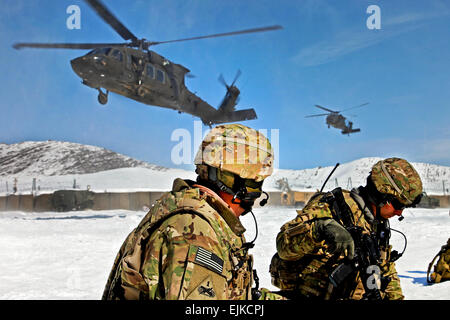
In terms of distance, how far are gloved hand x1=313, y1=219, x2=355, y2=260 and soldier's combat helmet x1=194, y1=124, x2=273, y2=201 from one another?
0.94 meters

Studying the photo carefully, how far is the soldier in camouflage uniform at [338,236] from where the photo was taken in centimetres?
303

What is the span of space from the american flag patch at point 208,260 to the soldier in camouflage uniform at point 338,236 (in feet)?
4.77

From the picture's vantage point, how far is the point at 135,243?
1.73 metres

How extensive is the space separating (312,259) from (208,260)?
1972 millimetres

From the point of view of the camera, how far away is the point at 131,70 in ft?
48.9

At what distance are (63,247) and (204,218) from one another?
9.43 m

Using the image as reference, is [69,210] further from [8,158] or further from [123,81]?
[8,158]

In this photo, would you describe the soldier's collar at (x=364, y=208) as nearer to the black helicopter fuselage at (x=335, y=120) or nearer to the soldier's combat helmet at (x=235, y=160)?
the soldier's combat helmet at (x=235, y=160)

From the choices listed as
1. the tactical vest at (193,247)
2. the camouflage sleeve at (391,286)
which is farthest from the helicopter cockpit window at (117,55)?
the tactical vest at (193,247)

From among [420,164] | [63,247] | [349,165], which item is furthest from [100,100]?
[420,164]

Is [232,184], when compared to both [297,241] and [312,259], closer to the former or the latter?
[297,241]

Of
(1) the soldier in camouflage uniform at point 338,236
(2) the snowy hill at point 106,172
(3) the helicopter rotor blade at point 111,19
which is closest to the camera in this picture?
(1) the soldier in camouflage uniform at point 338,236

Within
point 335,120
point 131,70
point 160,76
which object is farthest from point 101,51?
point 335,120

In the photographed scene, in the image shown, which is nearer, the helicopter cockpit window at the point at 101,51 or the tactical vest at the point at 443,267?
the tactical vest at the point at 443,267
